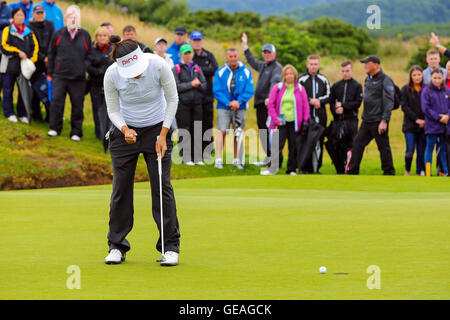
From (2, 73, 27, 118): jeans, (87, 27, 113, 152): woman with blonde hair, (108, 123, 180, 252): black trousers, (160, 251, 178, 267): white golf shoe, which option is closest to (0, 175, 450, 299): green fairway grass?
(160, 251, 178, 267): white golf shoe

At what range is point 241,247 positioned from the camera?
8070 millimetres

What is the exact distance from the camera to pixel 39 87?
1972 centimetres

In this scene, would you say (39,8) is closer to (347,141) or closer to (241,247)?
(347,141)

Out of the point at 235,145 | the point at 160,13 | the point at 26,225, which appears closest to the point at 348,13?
the point at 160,13

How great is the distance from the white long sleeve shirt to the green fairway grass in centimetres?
126

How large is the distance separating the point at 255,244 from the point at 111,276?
2.13 metres

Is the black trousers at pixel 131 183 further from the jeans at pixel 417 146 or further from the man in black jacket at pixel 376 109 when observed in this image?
the jeans at pixel 417 146

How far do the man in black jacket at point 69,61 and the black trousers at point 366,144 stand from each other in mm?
6217

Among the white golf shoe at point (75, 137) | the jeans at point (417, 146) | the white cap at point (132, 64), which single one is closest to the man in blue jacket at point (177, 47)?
the white golf shoe at point (75, 137)

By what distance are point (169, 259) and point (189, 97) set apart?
12048 millimetres

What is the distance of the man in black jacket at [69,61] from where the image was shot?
18.4 meters

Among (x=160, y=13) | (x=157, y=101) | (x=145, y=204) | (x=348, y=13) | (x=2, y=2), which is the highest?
(x=348, y=13)

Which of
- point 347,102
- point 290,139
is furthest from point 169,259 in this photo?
point 347,102

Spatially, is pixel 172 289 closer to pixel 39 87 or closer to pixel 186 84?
pixel 186 84
